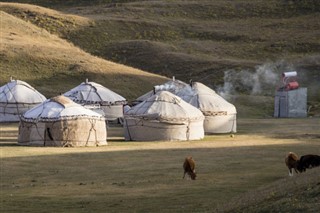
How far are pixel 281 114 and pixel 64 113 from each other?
22861 mm

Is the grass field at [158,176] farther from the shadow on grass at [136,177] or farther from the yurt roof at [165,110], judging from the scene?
the yurt roof at [165,110]

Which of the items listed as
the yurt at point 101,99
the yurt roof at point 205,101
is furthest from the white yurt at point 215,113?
the yurt at point 101,99

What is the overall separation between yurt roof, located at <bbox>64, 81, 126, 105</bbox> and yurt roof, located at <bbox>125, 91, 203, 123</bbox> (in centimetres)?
935

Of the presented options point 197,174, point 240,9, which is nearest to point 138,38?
point 240,9

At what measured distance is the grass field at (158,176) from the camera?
74.3ft

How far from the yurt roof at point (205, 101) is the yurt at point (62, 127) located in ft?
28.0

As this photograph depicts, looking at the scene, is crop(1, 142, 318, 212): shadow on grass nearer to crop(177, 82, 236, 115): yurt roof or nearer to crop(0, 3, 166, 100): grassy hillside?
crop(177, 82, 236, 115): yurt roof

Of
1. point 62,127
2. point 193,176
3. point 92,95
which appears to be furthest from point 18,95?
point 193,176

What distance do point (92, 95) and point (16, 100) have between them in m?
4.43

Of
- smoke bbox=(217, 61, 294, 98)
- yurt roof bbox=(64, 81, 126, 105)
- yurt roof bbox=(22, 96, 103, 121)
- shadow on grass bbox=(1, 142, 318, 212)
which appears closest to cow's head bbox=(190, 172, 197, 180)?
shadow on grass bbox=(1, 142, 318, 212)

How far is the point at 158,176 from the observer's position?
29766mm

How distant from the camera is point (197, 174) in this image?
30000 millimetres

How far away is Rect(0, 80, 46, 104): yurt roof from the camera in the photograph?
5581 cm

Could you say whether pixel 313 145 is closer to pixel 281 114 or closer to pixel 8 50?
pixel 281 114
